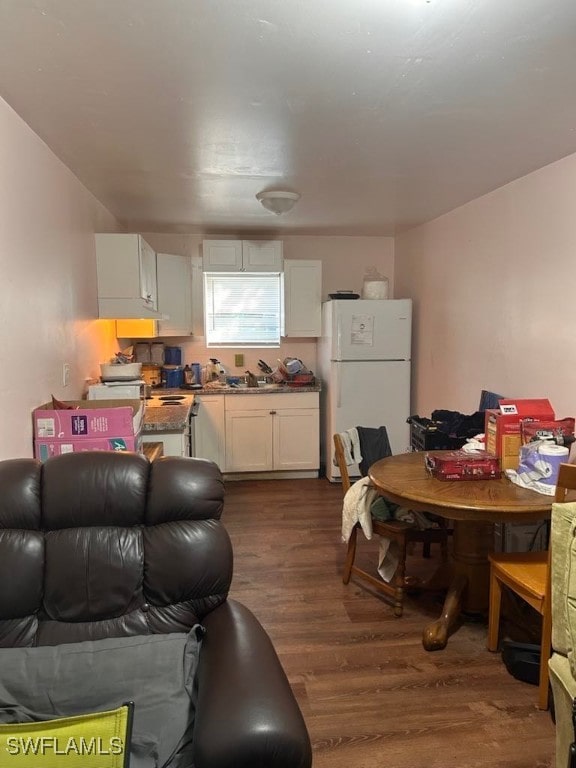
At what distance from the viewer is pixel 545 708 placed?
2000 mm

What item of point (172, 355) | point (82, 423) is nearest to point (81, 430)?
point (82, 423)

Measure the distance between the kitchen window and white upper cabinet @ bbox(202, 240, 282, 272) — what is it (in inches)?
16.7

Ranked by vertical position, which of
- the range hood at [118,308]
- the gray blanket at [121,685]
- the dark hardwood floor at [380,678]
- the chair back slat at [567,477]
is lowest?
the dark hardwood floor at [380,678]

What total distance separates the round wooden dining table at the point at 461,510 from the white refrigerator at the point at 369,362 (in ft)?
5.83

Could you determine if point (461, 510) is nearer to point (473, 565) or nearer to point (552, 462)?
point (552, 462)

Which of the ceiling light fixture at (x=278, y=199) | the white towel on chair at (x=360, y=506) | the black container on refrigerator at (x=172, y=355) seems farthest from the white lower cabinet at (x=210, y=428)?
the white towel on chair at (x=360, y=506)

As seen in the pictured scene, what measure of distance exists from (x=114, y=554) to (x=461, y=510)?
1.34 metres

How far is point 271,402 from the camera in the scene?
15.9ft

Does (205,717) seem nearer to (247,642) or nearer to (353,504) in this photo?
(247,642)

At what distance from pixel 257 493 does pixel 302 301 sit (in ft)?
6.03

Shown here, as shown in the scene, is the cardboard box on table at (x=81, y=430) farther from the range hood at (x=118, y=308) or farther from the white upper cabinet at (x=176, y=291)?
the white upper cabinet at (x=176, y=291)

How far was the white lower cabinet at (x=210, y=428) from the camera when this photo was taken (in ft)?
15.6

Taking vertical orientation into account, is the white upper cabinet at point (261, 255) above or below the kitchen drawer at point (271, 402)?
above

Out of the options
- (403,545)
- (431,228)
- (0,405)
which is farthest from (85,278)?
(431,228)
